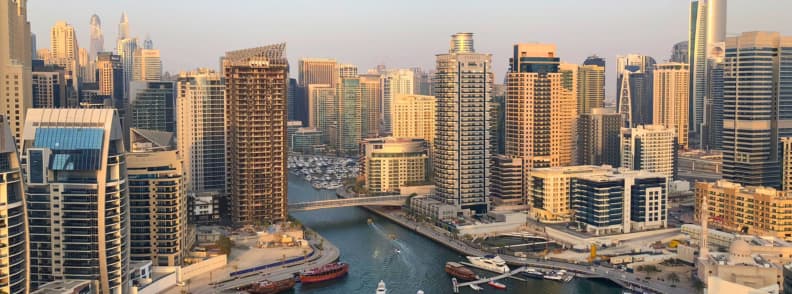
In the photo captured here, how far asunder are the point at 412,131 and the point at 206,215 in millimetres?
26326

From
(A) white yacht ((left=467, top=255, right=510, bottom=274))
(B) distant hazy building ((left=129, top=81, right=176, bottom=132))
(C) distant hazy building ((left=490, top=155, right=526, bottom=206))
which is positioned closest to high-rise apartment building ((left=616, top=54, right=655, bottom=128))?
(C) distant hazy building ((left=490, top=155, right=526, bottom=206))

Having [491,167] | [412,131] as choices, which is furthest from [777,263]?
[412,131]

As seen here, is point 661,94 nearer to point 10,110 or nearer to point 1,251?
point 10,110

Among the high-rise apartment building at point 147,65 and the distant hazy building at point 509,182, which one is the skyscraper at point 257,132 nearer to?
the distant hazy building at point 509,182

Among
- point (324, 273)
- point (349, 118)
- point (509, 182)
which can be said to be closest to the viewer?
point (324, 273)

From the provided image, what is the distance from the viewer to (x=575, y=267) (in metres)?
29.7

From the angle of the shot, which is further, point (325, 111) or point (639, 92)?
point (325, 111)

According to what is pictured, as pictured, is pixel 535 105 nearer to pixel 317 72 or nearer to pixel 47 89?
pixel 47 89

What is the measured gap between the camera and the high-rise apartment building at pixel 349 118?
75119 mm

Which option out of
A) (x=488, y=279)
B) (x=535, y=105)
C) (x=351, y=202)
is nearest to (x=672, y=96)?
(x=535, y=105)

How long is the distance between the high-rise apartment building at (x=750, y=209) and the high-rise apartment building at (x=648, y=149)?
11.1 m

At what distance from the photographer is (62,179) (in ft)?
71.6

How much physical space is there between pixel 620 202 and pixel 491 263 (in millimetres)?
7800

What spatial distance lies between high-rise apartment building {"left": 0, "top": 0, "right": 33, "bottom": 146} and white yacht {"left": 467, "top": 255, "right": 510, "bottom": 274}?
57.5 ft
